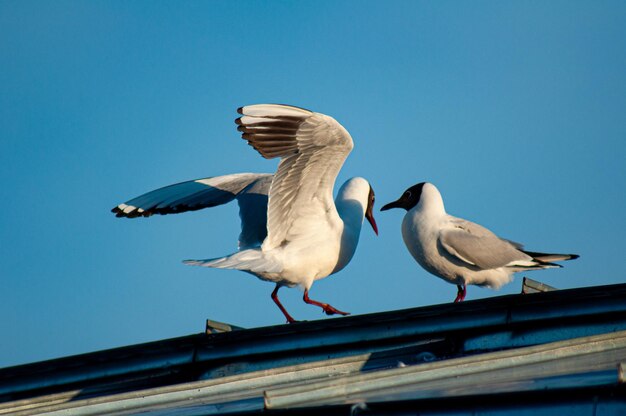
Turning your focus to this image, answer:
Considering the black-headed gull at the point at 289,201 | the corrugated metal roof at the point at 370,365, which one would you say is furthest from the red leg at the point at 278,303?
the corrugated metal roof at the point at 370,365

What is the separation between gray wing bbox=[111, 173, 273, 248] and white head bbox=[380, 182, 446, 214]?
4.08 ft

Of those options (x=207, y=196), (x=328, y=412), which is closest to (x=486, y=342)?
(x=328, y=412)

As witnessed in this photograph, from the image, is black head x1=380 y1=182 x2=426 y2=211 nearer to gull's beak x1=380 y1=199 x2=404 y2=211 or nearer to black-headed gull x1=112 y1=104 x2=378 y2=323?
gull's beak x1=380 y1=199 x2=404 y2=211

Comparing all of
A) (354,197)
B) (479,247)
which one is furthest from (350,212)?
(479,247)

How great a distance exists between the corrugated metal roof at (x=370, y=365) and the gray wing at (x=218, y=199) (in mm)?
2497

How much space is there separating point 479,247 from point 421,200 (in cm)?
76

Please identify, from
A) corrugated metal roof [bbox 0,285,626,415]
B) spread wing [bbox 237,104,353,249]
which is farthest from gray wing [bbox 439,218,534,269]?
→ corrugated metal roof [bbox 0,285,626,415]

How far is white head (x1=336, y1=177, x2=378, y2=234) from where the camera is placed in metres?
8.52

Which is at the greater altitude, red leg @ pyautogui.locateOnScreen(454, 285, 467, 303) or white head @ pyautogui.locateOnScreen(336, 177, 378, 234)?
white head @ pyautogui.locateOnScreen(336, 177, 378, 234)

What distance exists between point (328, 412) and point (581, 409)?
95 cm

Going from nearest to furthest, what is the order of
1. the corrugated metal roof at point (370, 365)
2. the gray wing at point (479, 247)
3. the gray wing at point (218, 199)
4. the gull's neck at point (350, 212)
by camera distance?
the corrugated metal roof at point (370, 365), the gray wing at point (479, 247), the gull's neck at point (350, 212), the gray wing at point (218, 199)

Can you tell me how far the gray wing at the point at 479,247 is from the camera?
791 centimetres

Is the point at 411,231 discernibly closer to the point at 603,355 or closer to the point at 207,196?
the point at 207,196

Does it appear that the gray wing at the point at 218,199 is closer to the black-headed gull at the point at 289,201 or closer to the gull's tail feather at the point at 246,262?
the black-headed gull at the point at 289,201
